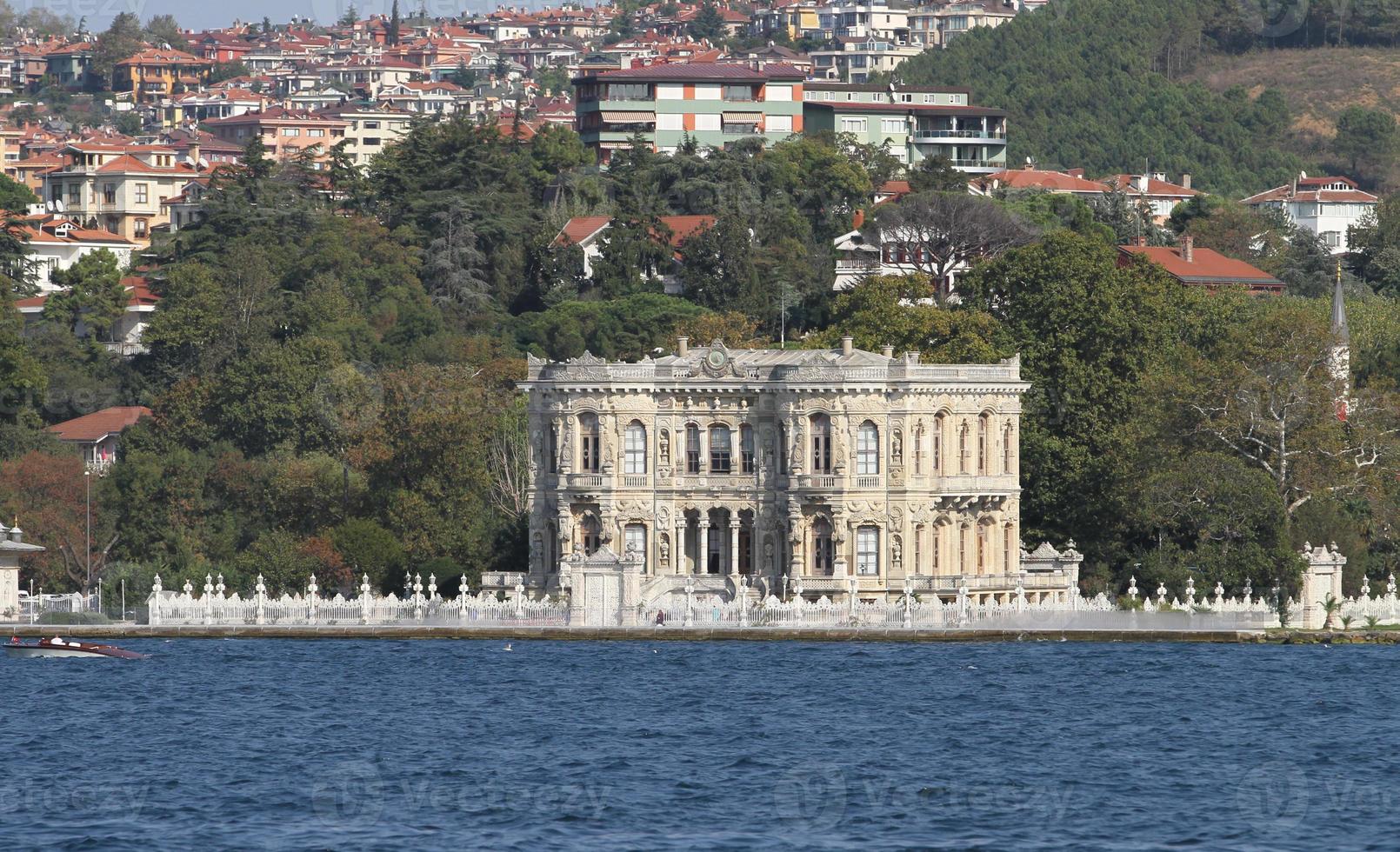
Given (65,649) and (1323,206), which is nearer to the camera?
(65,649)

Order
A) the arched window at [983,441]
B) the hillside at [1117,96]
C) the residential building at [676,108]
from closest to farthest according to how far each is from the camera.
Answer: the arched window at [983,441], the residential building at [676,108], the hillside at [1117,96]

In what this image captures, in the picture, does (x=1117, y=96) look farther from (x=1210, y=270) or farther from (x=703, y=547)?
(x=703, y=547)

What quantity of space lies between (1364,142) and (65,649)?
128 meters

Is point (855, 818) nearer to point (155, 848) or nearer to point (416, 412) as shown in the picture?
point (155, 848)

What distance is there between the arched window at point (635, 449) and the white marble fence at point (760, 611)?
3.33 m

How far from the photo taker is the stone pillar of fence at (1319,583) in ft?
237

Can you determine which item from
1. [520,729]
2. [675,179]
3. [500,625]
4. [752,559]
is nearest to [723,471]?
[752,559]

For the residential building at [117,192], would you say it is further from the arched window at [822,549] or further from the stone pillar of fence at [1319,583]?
the stone pillar of fence at [1319,583]

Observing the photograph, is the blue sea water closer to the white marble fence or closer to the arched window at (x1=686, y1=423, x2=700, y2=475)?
the white marble fence

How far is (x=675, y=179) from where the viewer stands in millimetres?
125812

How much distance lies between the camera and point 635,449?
77.9m

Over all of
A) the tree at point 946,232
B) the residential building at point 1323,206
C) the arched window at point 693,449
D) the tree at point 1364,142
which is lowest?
the arched window at point 693,449

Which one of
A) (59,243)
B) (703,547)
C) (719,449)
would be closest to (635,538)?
(703,547)

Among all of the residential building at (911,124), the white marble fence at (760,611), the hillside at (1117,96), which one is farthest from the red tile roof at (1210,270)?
the hillside at (1117,96)
